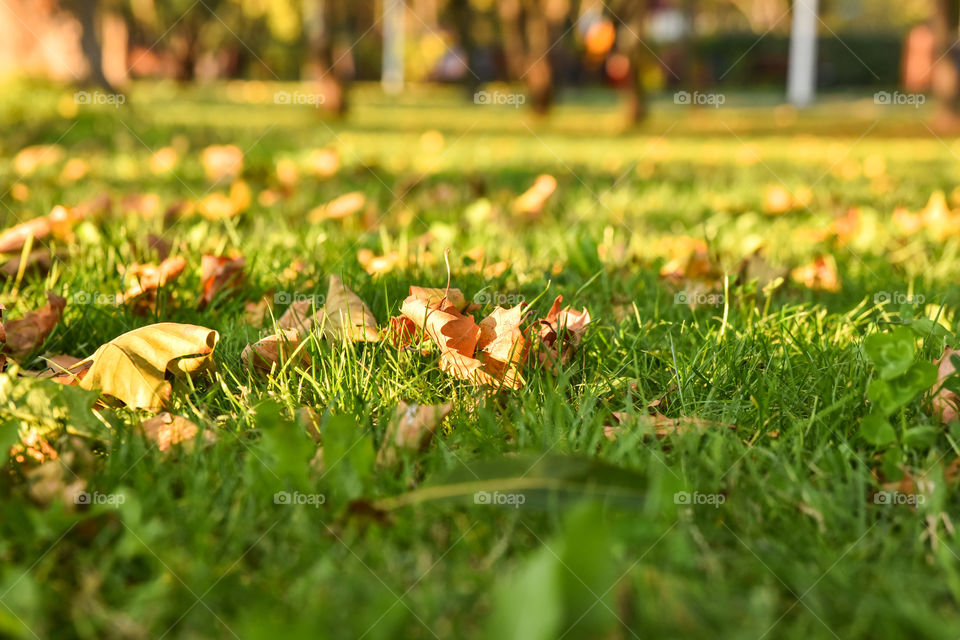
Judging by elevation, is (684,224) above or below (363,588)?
below

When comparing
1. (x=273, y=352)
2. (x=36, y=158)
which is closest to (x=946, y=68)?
(x=36, y=158)

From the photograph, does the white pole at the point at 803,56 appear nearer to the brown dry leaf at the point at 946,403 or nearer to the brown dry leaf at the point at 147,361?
the brown dry leaf at the point at 946,403

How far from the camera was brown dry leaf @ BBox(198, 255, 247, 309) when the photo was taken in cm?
221

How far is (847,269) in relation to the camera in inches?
117

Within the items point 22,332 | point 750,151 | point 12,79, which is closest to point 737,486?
point 22,332

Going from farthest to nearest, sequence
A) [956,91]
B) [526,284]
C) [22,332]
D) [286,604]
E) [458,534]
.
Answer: [956,91], [526,284], [22,332], [458,534], [286,604]

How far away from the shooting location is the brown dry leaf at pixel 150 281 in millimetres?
2113

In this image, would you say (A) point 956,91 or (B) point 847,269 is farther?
(A) point 956,91

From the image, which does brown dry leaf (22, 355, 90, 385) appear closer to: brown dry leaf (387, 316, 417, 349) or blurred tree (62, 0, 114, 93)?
brown dry leaf (387, 316, 417, 349)

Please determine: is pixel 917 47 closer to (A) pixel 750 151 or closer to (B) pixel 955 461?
(A) pixel 750 151

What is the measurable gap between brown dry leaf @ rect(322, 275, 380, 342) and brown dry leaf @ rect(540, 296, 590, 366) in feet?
1.03

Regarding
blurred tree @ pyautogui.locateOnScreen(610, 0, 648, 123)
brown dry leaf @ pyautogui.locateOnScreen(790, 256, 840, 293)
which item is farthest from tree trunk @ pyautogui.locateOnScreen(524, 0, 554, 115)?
brown dry leaf @ pyautogui.locateOnScreen(790, 256, 840, 293)

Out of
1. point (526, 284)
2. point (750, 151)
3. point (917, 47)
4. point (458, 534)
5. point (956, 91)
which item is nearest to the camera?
point (458, 534)

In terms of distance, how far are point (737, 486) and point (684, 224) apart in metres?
2.79
